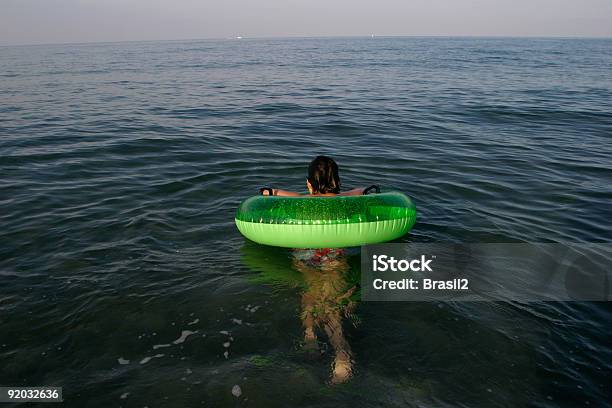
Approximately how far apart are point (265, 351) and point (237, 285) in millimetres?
1336

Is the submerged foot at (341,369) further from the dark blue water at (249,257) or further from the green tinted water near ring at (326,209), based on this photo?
the green tinted water near ring at (326,209)

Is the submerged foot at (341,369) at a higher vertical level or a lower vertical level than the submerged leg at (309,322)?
lower

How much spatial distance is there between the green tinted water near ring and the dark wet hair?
11.4 inches

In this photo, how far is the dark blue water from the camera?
3.89m

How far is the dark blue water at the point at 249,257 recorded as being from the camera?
389 cm

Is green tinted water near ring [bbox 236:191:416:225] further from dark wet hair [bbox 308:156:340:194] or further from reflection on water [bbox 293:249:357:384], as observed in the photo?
reflection on water [bbox 293:249:357:384]

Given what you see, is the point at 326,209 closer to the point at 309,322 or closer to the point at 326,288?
the point at 326,288

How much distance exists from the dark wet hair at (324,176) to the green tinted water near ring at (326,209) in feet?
0.95

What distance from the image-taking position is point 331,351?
4211 mm

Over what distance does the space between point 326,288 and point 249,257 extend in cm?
140

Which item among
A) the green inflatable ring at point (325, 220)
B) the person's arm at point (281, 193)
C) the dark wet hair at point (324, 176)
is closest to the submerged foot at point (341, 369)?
the green inflatable ring at point (325, 220)

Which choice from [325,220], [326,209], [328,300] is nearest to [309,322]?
[328,300]

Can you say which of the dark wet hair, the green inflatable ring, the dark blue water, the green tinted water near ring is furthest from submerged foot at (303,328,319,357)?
the dark wet hair

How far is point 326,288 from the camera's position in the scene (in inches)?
208
